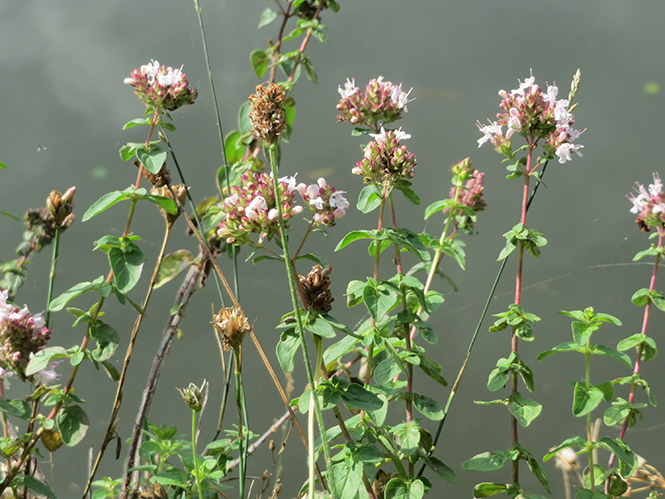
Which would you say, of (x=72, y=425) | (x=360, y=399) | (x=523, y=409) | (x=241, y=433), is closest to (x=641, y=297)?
(x=523, y=409)

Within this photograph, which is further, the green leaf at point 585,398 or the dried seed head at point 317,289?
the green leaf at point 585,398

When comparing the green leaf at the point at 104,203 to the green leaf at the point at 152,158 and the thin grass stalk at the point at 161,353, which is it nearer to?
the green leaf at the point at 152,158

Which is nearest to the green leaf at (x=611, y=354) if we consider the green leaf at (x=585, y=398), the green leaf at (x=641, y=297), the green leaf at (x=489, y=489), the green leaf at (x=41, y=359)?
the green leaf at (x=585, y=398)

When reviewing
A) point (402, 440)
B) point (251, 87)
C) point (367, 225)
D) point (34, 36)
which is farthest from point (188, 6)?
point (402, 440)

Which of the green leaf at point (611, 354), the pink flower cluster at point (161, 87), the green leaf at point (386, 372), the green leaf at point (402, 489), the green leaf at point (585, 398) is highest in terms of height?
the pink flower cluster at point (161, 87)

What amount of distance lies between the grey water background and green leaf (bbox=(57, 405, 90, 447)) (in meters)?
0.61

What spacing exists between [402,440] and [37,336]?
698 mm

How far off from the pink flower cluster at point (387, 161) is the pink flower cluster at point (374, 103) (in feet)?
0.32

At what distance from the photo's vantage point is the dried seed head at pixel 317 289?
Answer: 2.43 feet

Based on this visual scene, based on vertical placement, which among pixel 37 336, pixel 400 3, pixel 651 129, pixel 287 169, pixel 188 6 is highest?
pixel 400 3

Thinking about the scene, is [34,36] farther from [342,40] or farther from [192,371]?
[192,371]

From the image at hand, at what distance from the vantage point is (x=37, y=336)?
38.8 inches

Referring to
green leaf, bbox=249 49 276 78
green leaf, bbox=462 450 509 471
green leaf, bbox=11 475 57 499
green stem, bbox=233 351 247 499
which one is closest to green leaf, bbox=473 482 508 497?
green leaf, bbox=462 450 509 471

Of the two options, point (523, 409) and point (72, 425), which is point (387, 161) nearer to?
point (523, 409)
